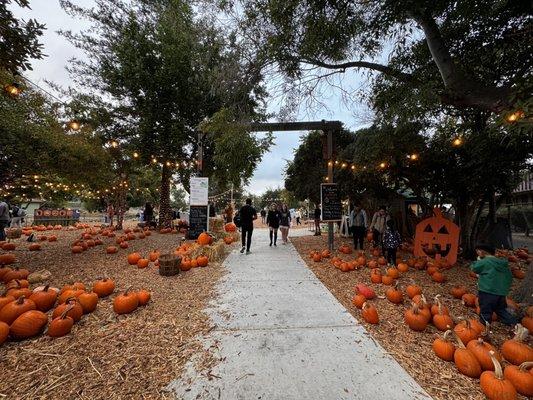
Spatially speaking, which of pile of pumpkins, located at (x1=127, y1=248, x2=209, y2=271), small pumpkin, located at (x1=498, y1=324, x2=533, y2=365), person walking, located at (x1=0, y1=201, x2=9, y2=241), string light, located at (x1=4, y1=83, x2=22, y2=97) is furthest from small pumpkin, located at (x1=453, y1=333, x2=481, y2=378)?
person walking, located at (x1=0, y1=201, x2=9, y2=241)

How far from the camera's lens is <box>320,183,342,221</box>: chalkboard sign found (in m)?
8.35

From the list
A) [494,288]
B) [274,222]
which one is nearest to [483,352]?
[494,288]

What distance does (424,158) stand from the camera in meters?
7.38

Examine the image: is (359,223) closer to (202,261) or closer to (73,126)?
(202,261)

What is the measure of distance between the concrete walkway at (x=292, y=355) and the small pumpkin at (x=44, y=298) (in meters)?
2.08

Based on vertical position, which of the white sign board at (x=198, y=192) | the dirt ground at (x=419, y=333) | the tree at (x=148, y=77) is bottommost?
the dirt ground at (x=419, y=333)

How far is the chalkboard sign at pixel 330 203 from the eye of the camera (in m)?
8.35

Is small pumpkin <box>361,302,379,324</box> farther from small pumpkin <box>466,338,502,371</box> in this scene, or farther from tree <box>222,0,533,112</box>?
tree <box>222,0,533,112</box>

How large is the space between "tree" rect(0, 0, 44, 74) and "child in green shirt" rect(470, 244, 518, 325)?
20.1 ft

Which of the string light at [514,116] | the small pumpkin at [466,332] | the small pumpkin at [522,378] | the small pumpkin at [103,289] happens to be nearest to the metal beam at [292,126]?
the small pumpkin at [103,289]

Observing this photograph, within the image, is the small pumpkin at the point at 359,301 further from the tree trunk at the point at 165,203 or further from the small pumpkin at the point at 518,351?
the tree trunk at the point at 165,203

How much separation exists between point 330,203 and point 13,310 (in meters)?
7.63

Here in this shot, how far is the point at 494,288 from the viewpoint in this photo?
3.29 m

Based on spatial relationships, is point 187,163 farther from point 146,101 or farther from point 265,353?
point 265,353
